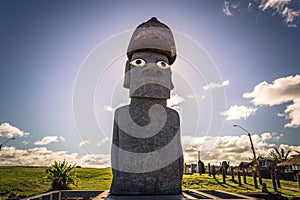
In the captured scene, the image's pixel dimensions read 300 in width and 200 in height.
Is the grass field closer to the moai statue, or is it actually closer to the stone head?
the moai statue

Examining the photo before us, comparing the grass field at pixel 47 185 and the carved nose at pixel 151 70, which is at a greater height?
the carved nose at pixel 151 70

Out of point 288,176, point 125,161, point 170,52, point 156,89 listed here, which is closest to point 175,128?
point 156,89

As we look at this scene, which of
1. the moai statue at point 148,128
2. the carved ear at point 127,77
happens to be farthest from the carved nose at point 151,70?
the carved ear at point 127,77

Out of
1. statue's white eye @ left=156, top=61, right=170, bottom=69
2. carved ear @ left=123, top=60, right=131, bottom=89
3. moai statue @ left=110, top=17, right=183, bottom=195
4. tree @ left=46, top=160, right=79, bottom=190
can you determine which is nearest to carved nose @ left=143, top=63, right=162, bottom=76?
moai statue @ left=110, top=17, right=183, bottom=195

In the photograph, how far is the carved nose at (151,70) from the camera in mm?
7605

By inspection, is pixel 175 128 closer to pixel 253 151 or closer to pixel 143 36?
pixel 143 36

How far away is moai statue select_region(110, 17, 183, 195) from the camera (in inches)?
274

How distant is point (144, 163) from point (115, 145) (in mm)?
1106

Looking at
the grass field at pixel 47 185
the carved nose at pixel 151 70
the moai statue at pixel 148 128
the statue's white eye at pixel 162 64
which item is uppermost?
the statue's white eye at pixel 162 64

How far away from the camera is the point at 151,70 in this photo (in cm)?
761

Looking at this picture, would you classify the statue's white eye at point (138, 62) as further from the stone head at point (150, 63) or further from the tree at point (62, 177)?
the tree at point (62, 177)

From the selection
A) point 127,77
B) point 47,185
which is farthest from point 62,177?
point 127,77

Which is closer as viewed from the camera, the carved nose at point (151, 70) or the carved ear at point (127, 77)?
the carved nose at point (151, 70)

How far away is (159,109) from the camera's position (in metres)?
7.65
